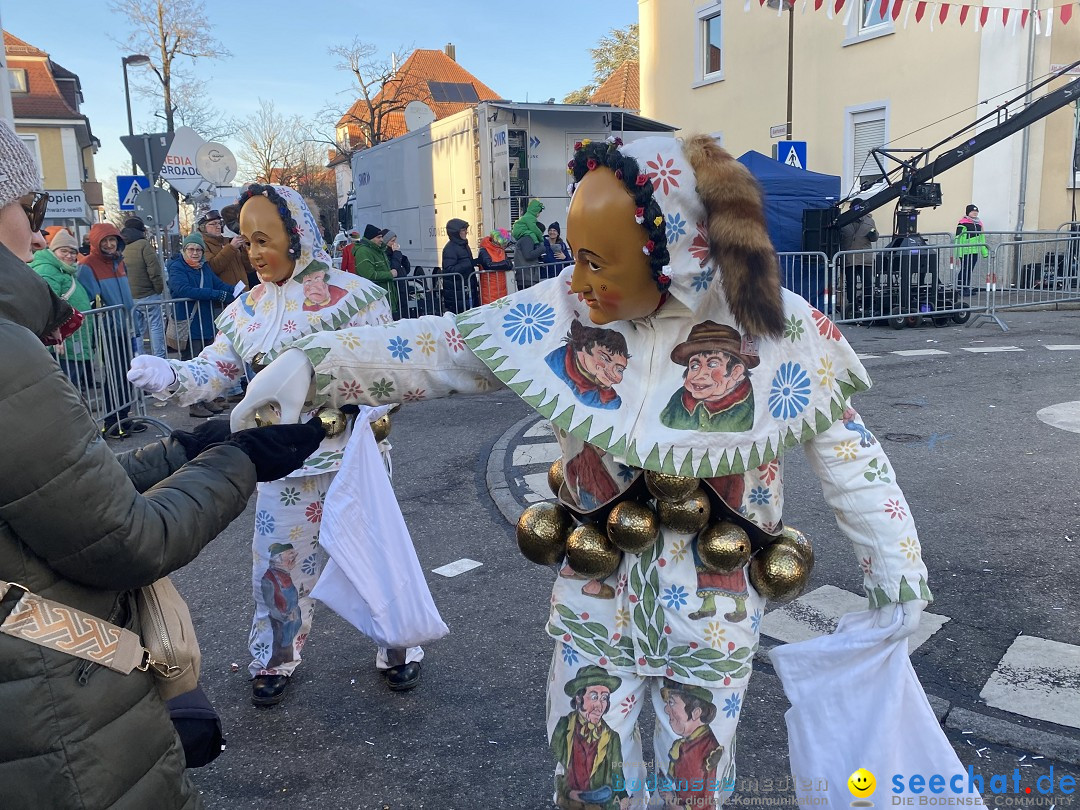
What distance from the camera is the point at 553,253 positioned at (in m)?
13.7

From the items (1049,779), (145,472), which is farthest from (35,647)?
(1049,779)

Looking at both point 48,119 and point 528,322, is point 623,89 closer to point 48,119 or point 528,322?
point 48,119

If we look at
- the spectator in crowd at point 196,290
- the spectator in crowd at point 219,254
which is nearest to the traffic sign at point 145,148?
the spectator in crowd at point 219,254

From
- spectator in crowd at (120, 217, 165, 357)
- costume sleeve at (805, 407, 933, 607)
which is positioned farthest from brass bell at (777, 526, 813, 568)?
spectator in crowd at (120, 217, 165, 357)

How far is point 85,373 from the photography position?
7.68 m

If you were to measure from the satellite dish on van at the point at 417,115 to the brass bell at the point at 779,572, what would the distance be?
20.8m

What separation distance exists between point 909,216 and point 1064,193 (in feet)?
18.5

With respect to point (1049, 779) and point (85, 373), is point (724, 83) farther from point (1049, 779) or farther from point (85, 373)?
point (1049, 779)

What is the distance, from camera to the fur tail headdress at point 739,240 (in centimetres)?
182

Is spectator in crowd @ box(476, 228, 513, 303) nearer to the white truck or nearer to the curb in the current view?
the white truck

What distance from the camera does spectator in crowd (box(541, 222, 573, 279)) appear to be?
43.0 ft

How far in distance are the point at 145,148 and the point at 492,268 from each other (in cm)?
512

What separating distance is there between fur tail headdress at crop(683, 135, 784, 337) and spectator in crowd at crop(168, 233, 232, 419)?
8.35 m

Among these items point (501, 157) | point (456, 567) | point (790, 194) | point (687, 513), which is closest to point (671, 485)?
point (687, 513)
